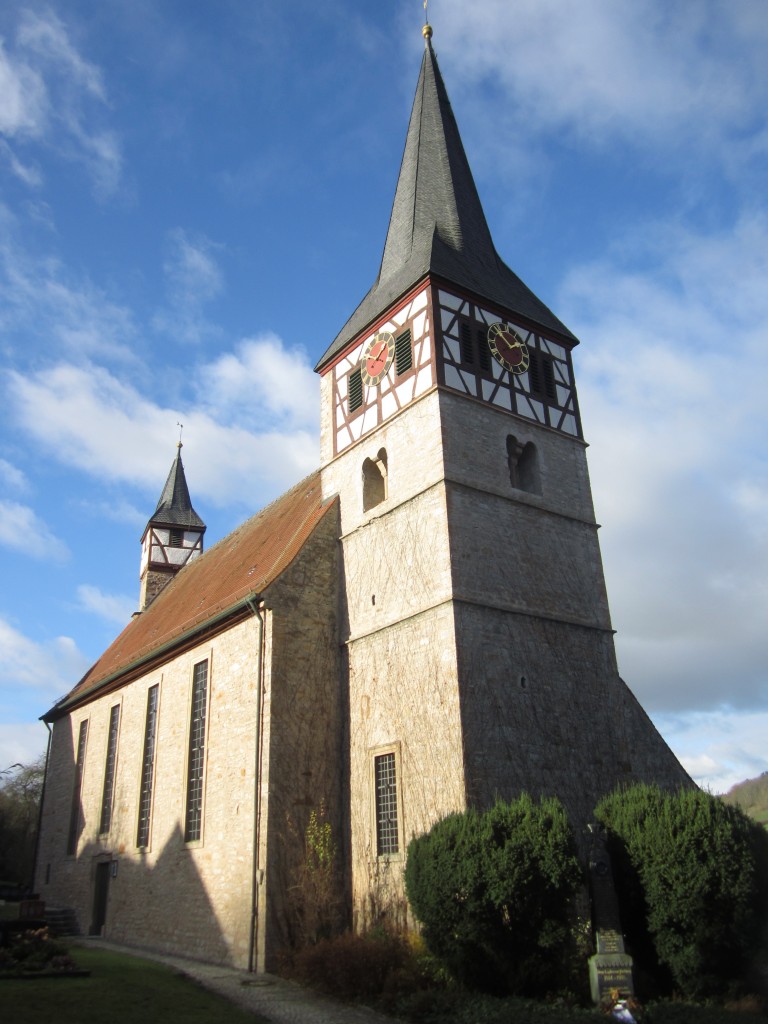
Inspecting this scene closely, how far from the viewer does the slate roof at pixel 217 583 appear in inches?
752

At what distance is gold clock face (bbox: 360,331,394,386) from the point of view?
1948cm

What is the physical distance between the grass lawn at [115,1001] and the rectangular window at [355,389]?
11.5 meters

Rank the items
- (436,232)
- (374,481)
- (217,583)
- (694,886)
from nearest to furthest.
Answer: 1. (694,886)
2. (374,481)
3. (436,232)
4. (217,583)

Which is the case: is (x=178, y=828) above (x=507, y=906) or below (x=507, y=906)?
above

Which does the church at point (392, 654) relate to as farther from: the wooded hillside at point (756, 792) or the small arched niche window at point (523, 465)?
the wooded hillside at point (756, 792)

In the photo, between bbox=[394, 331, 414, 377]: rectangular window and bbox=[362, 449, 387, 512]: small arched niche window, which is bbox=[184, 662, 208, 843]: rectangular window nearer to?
bbox=[362, 449, 387, 512]: small arched niche window

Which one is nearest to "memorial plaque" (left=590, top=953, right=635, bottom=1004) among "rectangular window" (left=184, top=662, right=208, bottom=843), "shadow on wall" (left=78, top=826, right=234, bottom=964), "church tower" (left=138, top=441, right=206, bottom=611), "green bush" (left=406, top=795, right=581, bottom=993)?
"green bush" (left=406, top=795, right=581, bottom=993)

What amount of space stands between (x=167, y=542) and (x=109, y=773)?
39.3 ft

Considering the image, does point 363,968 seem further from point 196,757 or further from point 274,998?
point 196,757

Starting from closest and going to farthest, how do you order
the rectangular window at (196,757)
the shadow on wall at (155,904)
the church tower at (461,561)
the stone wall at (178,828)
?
the church tower at (461,561) → the stone wall at (178,828) → the shadow on wall at (155,904) → the rectangular window at (196,757)

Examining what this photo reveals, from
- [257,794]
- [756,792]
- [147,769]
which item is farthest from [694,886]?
[756,792]

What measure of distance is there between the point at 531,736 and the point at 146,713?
9.91 m

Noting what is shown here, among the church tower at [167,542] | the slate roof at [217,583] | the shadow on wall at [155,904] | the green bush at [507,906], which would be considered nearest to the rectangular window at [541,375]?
the slate roof at [217,583]

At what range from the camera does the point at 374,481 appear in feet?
63.3
